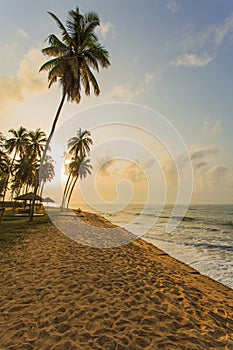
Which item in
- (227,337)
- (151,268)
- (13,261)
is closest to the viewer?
(227,337)

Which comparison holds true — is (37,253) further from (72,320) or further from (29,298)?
(72,320)

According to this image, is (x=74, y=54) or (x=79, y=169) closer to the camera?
(x=74, y=54)

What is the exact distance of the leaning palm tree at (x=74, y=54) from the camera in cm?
1358

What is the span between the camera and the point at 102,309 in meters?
3.60

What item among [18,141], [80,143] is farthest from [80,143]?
[18,141]

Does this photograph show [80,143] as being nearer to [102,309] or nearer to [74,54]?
[74,54]

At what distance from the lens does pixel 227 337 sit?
320 centimetres

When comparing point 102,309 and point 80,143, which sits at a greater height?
point 80,143

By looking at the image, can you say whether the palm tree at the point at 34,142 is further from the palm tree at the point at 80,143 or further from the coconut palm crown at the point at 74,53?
the coconut palm crown at the point at 74,53

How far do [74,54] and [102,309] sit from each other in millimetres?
14945

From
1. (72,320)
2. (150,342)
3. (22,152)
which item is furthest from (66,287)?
(22,152)

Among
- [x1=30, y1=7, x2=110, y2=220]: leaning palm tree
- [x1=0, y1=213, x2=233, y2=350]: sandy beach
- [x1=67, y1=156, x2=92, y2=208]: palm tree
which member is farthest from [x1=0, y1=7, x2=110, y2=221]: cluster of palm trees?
[x1=67, y1=156, x2=92, y2=208]: palm tree

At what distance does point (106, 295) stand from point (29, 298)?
144 cm

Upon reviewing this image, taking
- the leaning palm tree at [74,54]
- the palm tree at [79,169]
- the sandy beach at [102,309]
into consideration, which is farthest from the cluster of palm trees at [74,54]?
the palm tree at [79,169]
